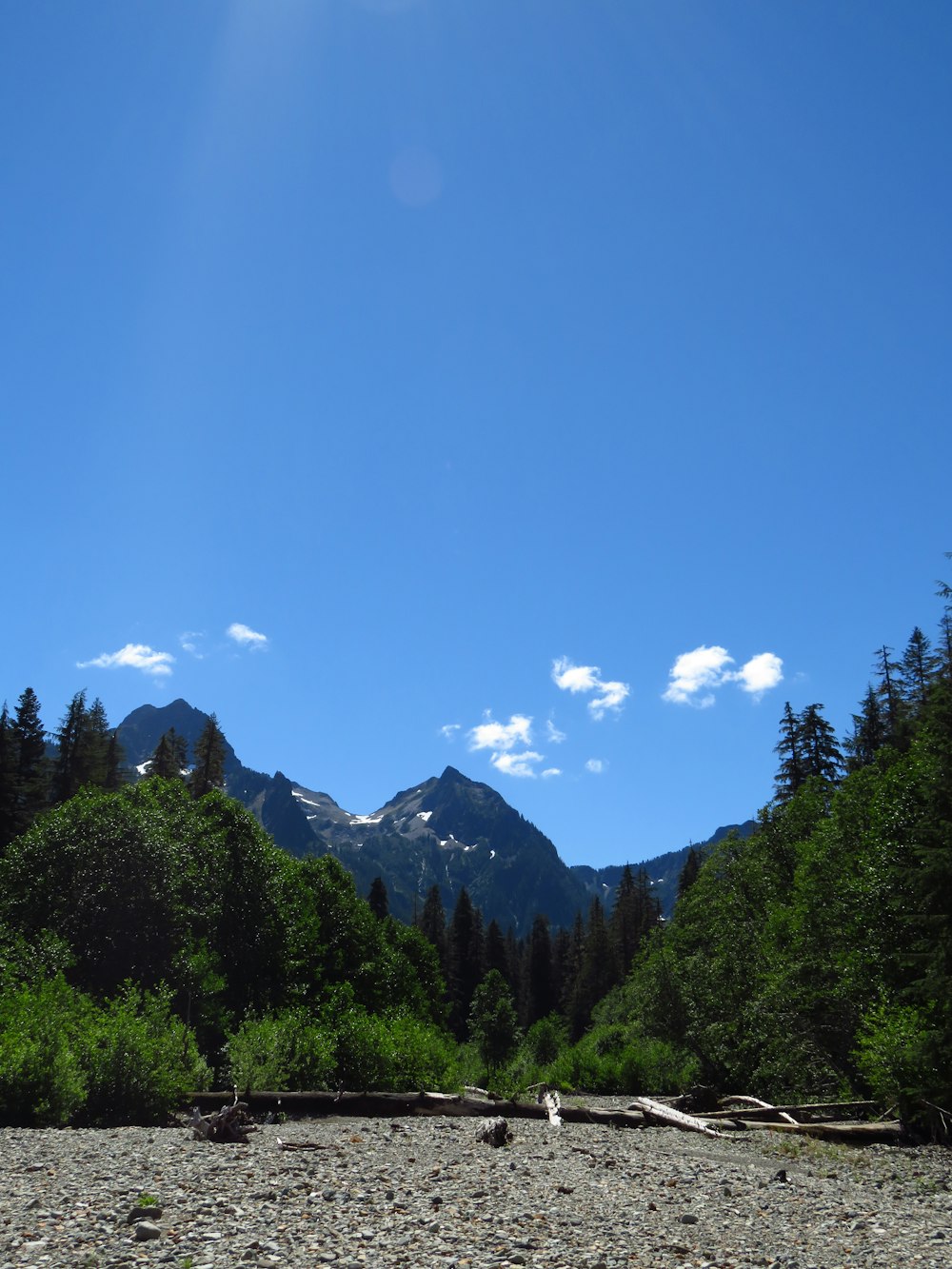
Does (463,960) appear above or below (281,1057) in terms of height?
below

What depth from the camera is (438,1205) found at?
10.0 meters

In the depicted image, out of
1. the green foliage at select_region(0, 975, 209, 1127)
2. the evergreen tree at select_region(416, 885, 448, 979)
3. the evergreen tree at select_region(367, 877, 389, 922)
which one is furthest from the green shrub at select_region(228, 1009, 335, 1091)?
the evergreen tree at select_region(416, 885, 448, 979)

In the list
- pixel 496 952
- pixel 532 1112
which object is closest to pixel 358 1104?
pixel 532 1112

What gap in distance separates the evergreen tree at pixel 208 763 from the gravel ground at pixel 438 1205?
148ft

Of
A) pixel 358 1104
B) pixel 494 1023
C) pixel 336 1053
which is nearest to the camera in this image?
pixel 358 1104

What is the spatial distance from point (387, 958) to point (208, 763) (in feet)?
76.9

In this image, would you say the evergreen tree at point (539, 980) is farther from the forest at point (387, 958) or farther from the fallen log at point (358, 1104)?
the fallen log at point (358, 1104)

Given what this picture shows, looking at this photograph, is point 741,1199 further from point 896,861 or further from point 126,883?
point 126,883

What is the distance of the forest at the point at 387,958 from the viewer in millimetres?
18234

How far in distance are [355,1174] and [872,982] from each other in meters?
17.5

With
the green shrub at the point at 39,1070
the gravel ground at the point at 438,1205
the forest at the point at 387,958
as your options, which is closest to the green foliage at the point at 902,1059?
the forest at the point at 387,958

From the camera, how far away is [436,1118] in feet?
65.8

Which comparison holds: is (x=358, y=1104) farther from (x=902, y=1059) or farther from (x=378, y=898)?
(x=378, y=898)

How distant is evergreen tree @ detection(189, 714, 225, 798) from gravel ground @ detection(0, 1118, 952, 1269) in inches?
1778
